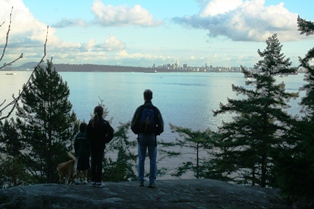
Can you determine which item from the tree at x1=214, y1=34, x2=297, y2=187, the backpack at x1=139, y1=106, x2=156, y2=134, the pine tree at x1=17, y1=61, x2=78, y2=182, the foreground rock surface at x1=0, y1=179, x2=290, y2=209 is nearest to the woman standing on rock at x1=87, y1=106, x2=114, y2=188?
the foreground rock surface at x1=0, y1=179, x2=290, y2=209

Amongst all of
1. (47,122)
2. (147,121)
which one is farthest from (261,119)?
(47,122)

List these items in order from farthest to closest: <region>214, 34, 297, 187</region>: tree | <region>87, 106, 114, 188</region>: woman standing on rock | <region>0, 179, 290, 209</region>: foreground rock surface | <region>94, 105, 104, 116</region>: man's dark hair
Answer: <region>214, 34, 297, 187</region>: tree < <region>87, 106, 114, 188</region>: woman standing on rock < <region>94, 105, 104, 116</region>: man's dark hair < <region>0, 179, 290, 209</region>: foreground rock surface

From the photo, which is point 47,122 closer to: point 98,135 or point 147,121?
point 98,135

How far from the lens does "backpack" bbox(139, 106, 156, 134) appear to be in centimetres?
803

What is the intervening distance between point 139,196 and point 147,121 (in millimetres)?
1625

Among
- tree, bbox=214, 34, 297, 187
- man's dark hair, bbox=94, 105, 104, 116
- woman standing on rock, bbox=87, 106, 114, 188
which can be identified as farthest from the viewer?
tree, bbox=214, 34, 297, 187

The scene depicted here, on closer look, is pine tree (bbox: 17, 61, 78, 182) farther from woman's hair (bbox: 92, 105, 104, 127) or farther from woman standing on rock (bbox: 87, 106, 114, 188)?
woman's hair (bbox: 92, 105, 104, 127)

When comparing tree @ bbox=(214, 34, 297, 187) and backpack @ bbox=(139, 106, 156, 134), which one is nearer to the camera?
backpack @ bbox=(139, 106, 156, 134)

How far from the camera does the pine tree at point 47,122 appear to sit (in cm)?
2848

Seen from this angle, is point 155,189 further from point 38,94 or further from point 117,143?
point 38,94

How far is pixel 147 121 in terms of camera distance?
8016 millimetres

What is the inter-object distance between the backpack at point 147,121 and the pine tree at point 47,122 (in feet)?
70.3

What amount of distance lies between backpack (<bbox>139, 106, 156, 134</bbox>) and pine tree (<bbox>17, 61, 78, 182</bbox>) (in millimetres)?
21418

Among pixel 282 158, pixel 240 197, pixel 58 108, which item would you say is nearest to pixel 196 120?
pixel 58 108
